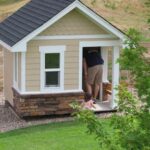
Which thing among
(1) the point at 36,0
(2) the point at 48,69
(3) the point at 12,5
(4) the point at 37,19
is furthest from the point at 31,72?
(3) the point at 12,5

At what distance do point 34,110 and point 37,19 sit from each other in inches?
85.7

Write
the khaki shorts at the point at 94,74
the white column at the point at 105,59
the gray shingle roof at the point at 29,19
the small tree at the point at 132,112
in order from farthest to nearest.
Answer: the white column at the point at 105,59, the khaki shorts at the point at 94,74, the gray shingle roof at the point at 29,19, the small tree at the point at 132,112

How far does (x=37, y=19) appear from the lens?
47.8 feet

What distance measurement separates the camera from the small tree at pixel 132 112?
18.2 feet

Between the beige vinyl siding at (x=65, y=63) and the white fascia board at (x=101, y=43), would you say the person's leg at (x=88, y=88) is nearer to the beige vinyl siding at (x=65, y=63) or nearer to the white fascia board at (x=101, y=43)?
the beige vinyl siding at (x=65, y=63)

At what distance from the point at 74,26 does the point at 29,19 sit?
1294 millimetres

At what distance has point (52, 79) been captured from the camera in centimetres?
1452

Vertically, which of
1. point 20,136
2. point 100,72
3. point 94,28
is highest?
point 94,28

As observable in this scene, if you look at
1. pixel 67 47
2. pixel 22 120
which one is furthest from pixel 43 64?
pixel 22 120

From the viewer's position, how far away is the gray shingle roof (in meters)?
14.2

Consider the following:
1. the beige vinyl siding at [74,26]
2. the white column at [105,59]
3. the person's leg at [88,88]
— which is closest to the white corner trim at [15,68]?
the beige vinyl siding at [74,26]

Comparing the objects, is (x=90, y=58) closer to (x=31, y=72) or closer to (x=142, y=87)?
(x=31, y=72)

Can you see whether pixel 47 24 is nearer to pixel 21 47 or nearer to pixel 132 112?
pixel 21 47

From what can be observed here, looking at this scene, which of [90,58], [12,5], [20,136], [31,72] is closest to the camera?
[20,136]
